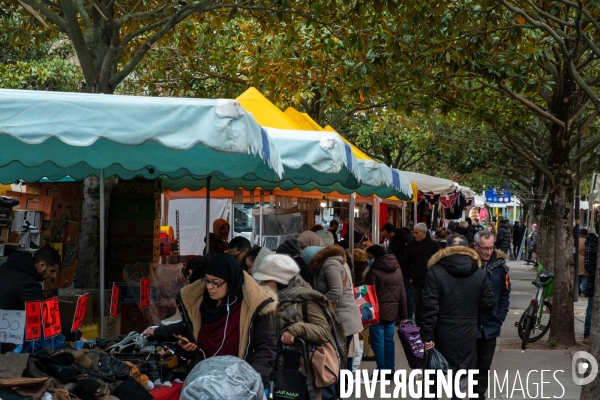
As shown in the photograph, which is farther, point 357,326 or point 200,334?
point 357,326

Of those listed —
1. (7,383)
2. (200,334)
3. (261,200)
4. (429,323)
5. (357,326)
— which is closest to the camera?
(7,383)

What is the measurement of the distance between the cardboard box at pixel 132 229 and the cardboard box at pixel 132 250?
53mm

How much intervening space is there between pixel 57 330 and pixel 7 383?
58.5 inches

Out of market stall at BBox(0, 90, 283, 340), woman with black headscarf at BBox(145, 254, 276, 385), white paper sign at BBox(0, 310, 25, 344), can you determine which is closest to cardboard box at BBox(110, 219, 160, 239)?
white paper sign at BBox(0, 310, 25, 344)

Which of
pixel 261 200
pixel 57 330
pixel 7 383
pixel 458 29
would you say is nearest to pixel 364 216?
pixel 261 200

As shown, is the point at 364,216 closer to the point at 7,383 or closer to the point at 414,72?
the point at 414,72

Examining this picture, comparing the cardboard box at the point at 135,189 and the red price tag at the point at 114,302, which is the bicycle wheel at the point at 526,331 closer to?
the cardboard box at the point at 135,189

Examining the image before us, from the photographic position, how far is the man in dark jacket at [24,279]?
642 centimetres

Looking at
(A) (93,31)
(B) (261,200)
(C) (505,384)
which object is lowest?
(C) (505,384)

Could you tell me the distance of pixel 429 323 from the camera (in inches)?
290

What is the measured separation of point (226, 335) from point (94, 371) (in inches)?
41.5

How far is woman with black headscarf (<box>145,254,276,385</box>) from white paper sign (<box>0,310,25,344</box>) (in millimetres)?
1353

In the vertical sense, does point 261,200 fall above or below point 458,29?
below

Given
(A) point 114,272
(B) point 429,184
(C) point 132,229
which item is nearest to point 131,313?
(A) point 114,272
